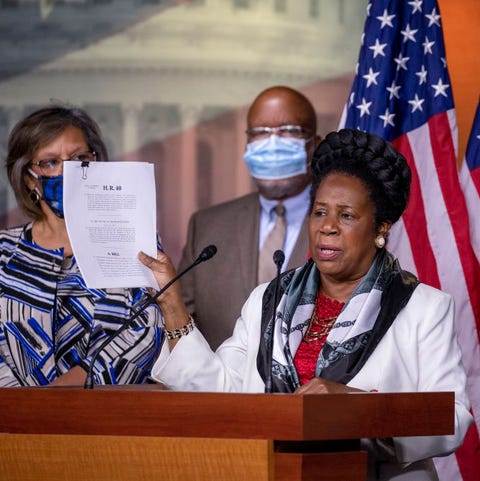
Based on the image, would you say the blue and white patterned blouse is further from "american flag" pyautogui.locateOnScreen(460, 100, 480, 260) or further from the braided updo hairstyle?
"american flag" pyautogui.locateOnScreen(460, 100, 480, 260)

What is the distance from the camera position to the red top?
3.36 meters

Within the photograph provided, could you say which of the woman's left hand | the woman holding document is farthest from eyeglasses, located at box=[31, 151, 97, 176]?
the woman's left hand

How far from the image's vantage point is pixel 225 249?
5.30 m

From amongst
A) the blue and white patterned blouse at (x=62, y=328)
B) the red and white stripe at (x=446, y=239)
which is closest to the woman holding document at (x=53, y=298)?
the blue and white patterned blouse at (x=62, y=328)

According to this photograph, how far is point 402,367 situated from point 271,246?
2.06m

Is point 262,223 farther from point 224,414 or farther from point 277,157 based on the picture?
point 224,414

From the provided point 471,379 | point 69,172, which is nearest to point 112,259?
point 69,172

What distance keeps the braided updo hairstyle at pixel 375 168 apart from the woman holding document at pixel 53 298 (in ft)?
3.33

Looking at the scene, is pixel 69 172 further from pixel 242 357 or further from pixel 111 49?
pixel 111 49

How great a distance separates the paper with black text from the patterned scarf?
1.56ft

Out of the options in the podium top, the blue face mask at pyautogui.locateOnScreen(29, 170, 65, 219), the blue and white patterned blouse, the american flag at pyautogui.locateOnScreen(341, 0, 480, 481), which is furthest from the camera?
the american flag at pyautogui.locateOnScreen(341, 0, 480, 481)

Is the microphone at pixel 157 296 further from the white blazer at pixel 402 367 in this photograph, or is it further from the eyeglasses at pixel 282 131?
the eyeglasses at pixel 282 131

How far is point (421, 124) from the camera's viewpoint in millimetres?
5000

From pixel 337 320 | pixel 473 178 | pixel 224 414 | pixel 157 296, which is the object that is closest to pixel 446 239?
pixel 473 178
